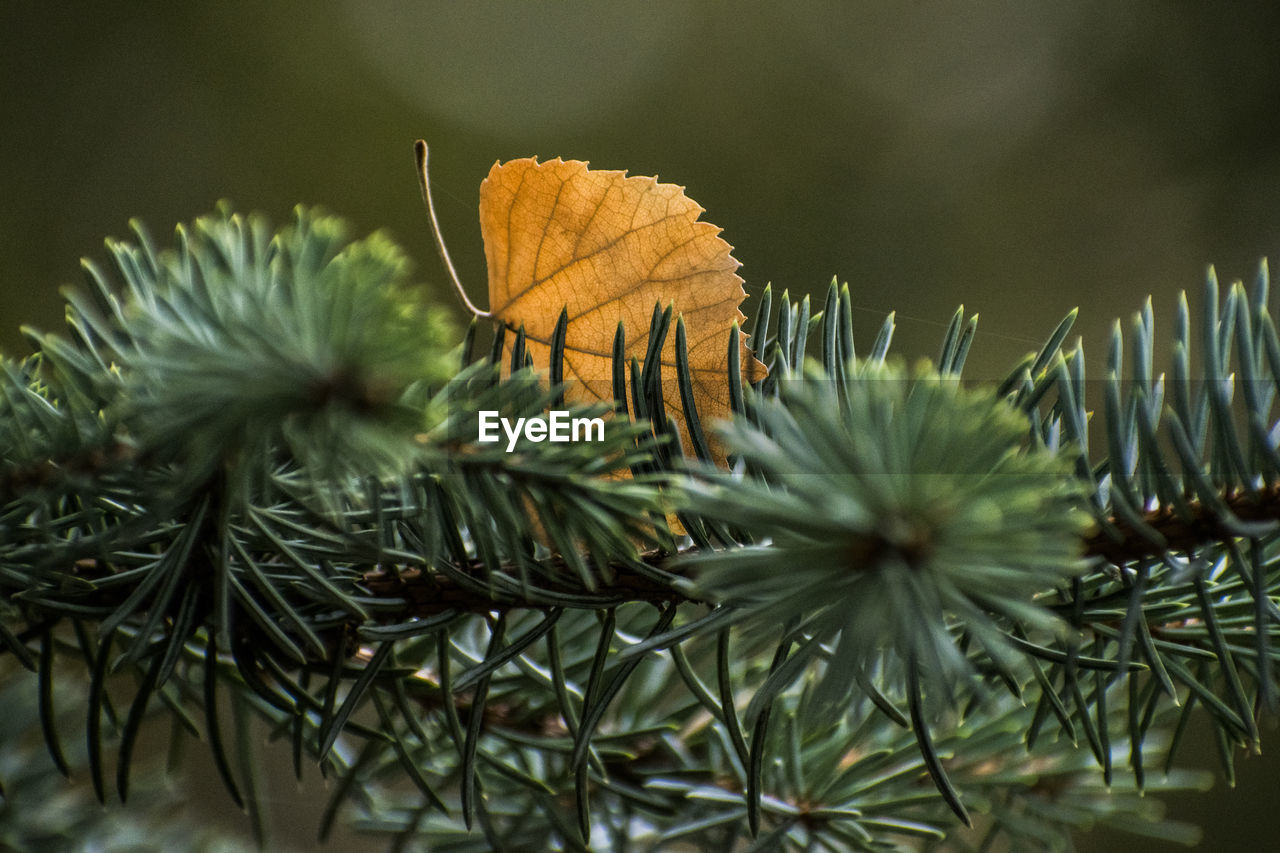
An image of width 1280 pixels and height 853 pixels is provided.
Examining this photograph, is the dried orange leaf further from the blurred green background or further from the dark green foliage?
the blurred green background

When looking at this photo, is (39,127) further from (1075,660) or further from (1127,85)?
(1127,85)

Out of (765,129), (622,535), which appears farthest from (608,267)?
(765,129)

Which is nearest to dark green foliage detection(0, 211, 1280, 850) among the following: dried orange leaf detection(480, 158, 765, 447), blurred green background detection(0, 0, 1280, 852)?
dried orange leaf detection(480, 158, 765, 447)

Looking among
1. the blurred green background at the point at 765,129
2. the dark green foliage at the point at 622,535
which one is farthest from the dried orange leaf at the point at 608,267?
the blurred green background at the point at 765,129

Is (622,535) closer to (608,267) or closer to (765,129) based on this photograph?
(608,267)

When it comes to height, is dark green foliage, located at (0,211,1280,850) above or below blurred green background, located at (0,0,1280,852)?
below

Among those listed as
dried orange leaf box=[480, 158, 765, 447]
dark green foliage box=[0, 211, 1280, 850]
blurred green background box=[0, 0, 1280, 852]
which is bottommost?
dark green foliage box=[0, 211, 1280, 850]
